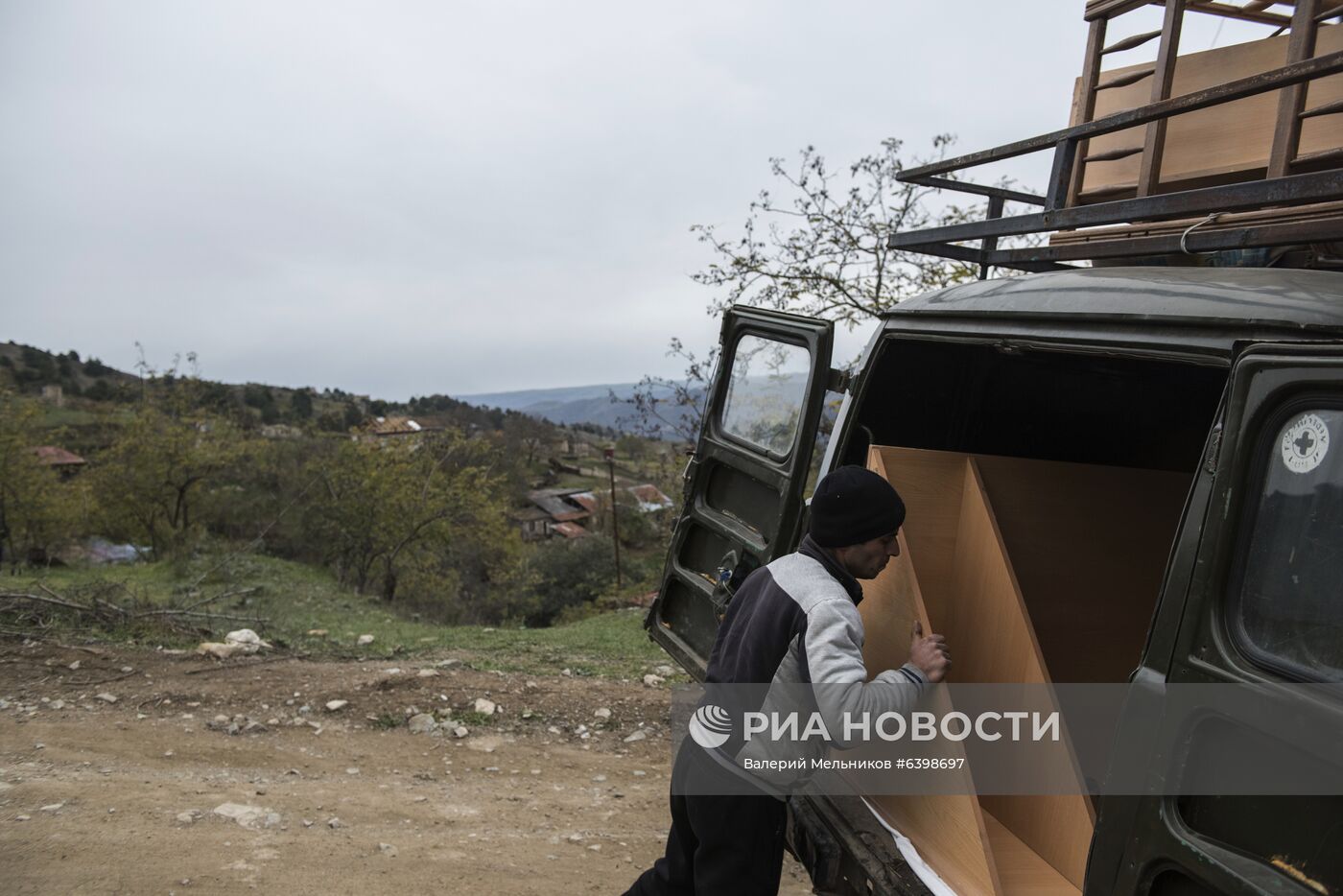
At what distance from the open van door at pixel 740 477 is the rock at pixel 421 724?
1.85 meters

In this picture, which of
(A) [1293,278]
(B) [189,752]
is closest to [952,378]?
(A) [1293,278]

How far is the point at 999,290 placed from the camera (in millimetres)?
2459

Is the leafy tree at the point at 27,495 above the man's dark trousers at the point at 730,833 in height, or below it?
below

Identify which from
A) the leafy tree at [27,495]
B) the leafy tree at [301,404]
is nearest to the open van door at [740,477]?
the leafy tree at [27,495]

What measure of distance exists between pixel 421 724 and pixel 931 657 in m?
3.67

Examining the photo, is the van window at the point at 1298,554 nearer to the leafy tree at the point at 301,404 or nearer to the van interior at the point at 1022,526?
the van interior at the point at 1022,526

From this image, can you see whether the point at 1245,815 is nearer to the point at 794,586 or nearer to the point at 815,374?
the point at 794,586

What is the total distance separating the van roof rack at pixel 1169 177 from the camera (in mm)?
1928

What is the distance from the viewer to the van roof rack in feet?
→ 6.32

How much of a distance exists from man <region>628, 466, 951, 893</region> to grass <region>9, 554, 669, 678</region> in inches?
168

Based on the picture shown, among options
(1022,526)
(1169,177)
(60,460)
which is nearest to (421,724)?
(1022,526)

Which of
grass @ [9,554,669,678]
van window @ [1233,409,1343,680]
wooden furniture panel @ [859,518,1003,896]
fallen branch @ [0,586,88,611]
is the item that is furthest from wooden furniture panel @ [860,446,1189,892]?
fallen branch @ [0,586,88,611]

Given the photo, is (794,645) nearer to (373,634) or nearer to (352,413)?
(373,634)

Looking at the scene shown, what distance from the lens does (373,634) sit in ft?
28.0
